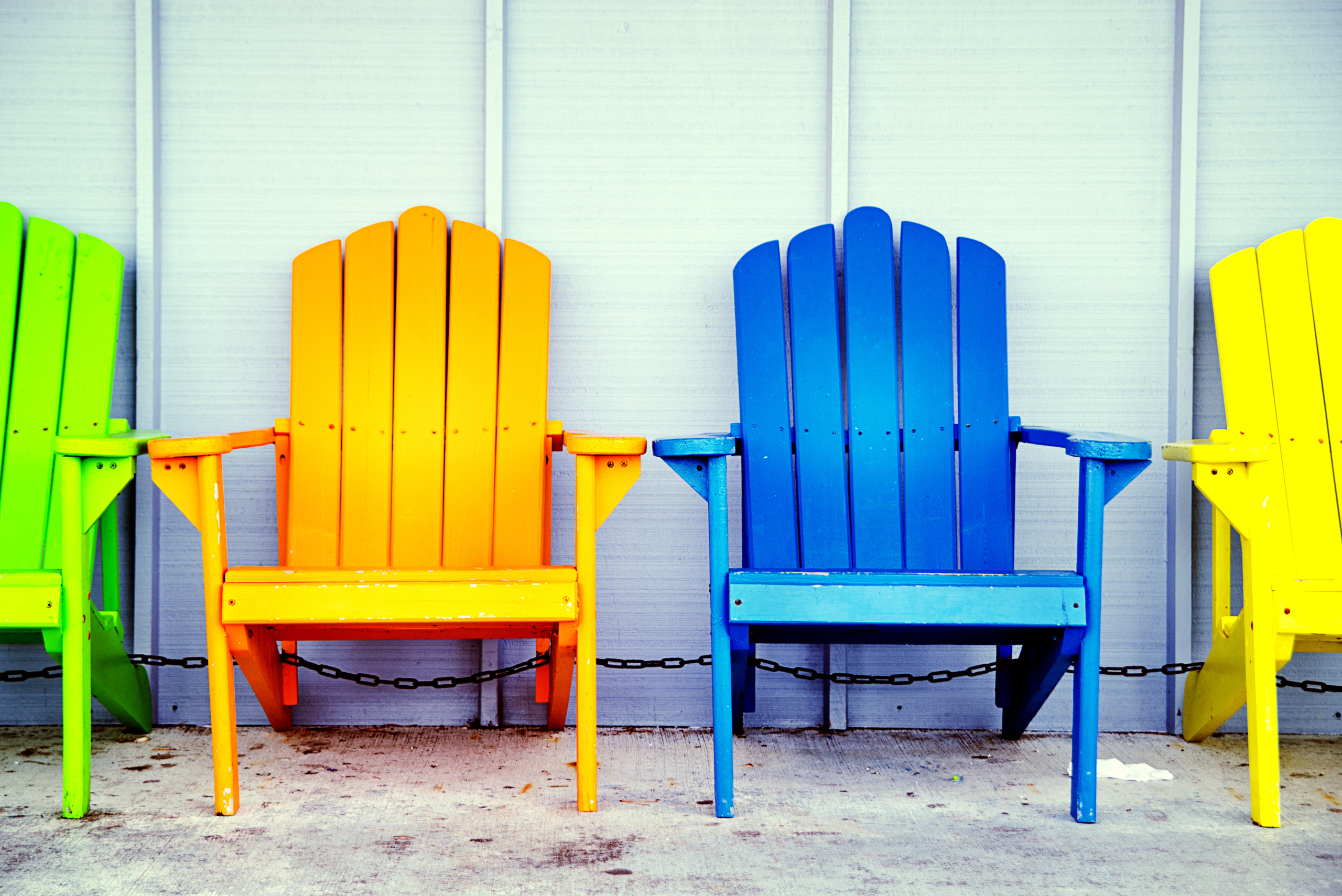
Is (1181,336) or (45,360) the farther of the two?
(1181,336)

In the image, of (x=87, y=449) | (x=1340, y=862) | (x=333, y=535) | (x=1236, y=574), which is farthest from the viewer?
(x=1236, y=574)

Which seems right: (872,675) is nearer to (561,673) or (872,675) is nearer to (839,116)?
(561,673)

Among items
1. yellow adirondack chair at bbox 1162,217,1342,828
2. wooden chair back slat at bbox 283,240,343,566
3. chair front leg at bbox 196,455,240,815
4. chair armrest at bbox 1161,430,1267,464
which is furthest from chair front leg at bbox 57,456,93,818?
yellow adirondack chair at bbox 1162,217,1342,828

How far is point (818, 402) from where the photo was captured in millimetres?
2365

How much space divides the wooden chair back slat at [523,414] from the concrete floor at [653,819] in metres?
0.55

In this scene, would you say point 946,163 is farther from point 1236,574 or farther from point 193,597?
Answer: point 193,597

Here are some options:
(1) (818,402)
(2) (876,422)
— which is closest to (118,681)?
(1) (818,402)

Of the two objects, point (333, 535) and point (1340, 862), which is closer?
point (1340, 862)

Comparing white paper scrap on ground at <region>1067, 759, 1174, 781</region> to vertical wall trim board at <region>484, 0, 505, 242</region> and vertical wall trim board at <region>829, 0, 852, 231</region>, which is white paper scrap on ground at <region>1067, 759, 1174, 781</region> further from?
vertical wall trim board at <region>484, 0, 505, 242</region>

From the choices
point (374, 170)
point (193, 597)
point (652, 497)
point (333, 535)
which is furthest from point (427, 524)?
point (374, 170)

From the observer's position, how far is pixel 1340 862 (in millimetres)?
1792

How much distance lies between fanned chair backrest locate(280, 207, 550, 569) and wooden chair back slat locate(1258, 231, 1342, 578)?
5.96 ft

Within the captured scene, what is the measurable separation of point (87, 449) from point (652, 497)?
1352mm

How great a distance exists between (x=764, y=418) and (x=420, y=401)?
33.7 inches
